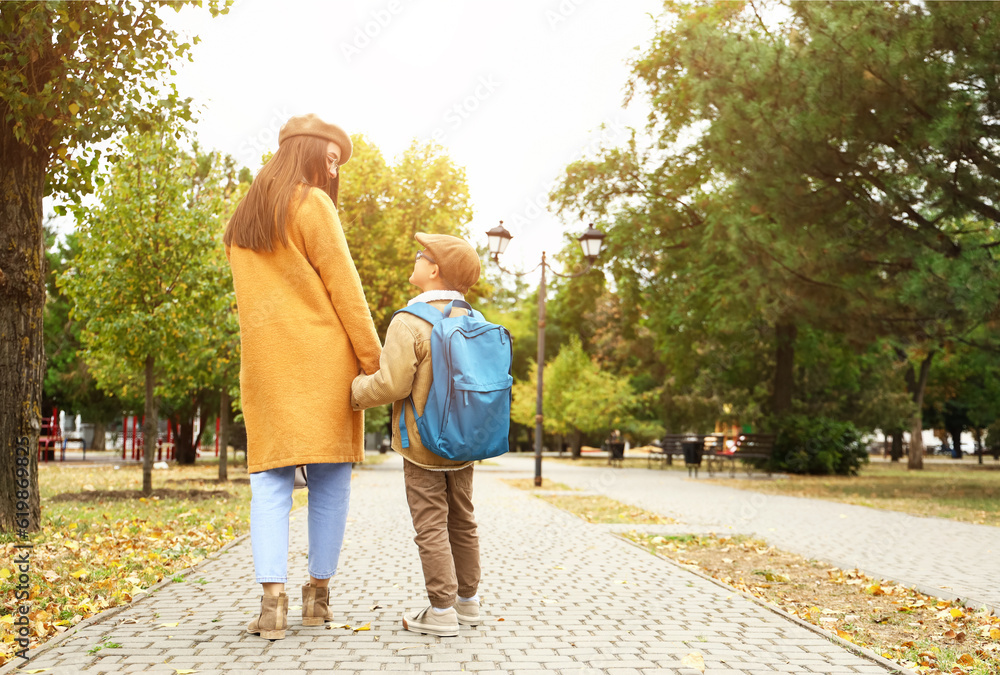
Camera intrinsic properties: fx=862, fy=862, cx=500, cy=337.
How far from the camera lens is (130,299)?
11.4m

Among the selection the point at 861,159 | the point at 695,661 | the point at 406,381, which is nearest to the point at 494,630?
the point at 695,661

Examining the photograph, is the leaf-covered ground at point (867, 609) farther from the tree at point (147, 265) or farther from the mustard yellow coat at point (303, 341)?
the tree at point (147, 265)

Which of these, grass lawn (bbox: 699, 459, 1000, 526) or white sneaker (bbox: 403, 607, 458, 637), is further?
grass lawn (bbox: 699, 459, 1000, 526)

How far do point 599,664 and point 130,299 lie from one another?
963 cm

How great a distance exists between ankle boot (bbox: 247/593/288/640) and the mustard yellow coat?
57cm

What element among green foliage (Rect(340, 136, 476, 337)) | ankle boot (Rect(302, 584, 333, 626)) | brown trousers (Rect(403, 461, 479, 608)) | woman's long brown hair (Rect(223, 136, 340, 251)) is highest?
green foliage (Rect(340, 136, 476, 337))

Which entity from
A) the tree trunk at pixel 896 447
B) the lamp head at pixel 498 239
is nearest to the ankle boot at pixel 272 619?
the lamp head at pixel 498 239

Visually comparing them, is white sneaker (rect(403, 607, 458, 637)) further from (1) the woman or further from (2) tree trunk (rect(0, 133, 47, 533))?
(2) tree trunk (rect(0, 133, 47, 533))

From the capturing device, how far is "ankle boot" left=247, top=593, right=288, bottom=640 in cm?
371

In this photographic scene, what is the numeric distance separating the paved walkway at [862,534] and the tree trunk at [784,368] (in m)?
9.02

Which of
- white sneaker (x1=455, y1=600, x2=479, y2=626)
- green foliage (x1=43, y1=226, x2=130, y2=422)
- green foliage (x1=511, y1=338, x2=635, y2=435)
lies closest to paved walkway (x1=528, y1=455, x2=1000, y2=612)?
white sneaker (x1=455, y1=600, x2=479, y2=626)

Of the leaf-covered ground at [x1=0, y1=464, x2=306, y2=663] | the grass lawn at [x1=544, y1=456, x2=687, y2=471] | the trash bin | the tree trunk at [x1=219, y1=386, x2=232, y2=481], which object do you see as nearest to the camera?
the leaf-covered ground at [x1=0, y1=464, x2=306, y2=663]

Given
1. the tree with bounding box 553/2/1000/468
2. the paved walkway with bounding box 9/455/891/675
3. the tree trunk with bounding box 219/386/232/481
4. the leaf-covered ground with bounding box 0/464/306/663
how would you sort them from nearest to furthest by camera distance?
the paved walkway with bounding box 9/455/891/675, the leaf-covered ground with bounding box 0/464/306/663, the tree with bounding box 553/2/1000/468, the tree trunk with bounding box 219/386/232/481

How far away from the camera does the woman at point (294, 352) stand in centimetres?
374
